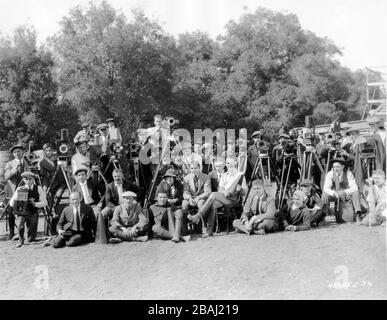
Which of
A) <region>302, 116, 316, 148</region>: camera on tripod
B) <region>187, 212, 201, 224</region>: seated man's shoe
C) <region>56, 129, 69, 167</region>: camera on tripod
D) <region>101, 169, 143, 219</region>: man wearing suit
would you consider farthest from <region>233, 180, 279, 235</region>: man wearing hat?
<region>56, 129, 69, 167</region>: camera on tripod

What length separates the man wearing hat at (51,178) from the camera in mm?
9742

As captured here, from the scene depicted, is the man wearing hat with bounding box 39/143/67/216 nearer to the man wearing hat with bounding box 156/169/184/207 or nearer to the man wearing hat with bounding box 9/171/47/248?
the man wearing hat with bounding box 9/171/47/248

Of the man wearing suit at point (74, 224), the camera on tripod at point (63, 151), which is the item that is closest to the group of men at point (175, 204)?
the man wearing suit at point (74, 224)

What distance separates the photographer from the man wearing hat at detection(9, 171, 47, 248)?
28.7 feet

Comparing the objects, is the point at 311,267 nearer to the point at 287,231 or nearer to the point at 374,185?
the point at 287,231

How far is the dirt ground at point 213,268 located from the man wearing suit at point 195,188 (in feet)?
2.50

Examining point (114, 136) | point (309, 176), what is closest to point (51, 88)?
point (114, 136)

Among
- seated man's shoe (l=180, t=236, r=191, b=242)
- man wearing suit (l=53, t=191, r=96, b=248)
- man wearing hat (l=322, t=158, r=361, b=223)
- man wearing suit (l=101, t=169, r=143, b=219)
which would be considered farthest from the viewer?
man wearing hat (l=322, t=158, r=361, b=223)

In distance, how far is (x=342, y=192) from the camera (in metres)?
9.16

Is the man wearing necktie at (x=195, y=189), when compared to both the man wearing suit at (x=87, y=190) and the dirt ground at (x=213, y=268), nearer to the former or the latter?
the dirt ground at (x=213, y=268)

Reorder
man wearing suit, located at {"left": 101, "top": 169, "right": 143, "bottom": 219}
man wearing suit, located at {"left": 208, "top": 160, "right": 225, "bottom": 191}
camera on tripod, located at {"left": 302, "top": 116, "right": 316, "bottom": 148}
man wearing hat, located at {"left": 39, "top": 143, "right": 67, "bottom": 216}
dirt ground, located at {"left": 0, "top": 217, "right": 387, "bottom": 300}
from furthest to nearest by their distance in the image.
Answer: camera on tripod, located at {"left": 302, "top": 116, "right": 316, "bottom": 148}
man wearing hat, located at {"left": 39, "top": 143, "right": 67, "bottom": 216}
man wearing suit, located at {"left": 208, "top": 160, "right": 225, "bottom": 191}
man wearing suit, located at {"left": 101, "top": 169, "right": 143, "bottom": 219}
dirt ground, located at {"left": 0, "top": 217, "right": 387, "bottom": 300}

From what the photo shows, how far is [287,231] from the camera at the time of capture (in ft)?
29.2

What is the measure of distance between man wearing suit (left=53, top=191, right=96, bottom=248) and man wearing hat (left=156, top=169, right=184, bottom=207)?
1.28m

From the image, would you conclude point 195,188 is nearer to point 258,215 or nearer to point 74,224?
point 258,215
